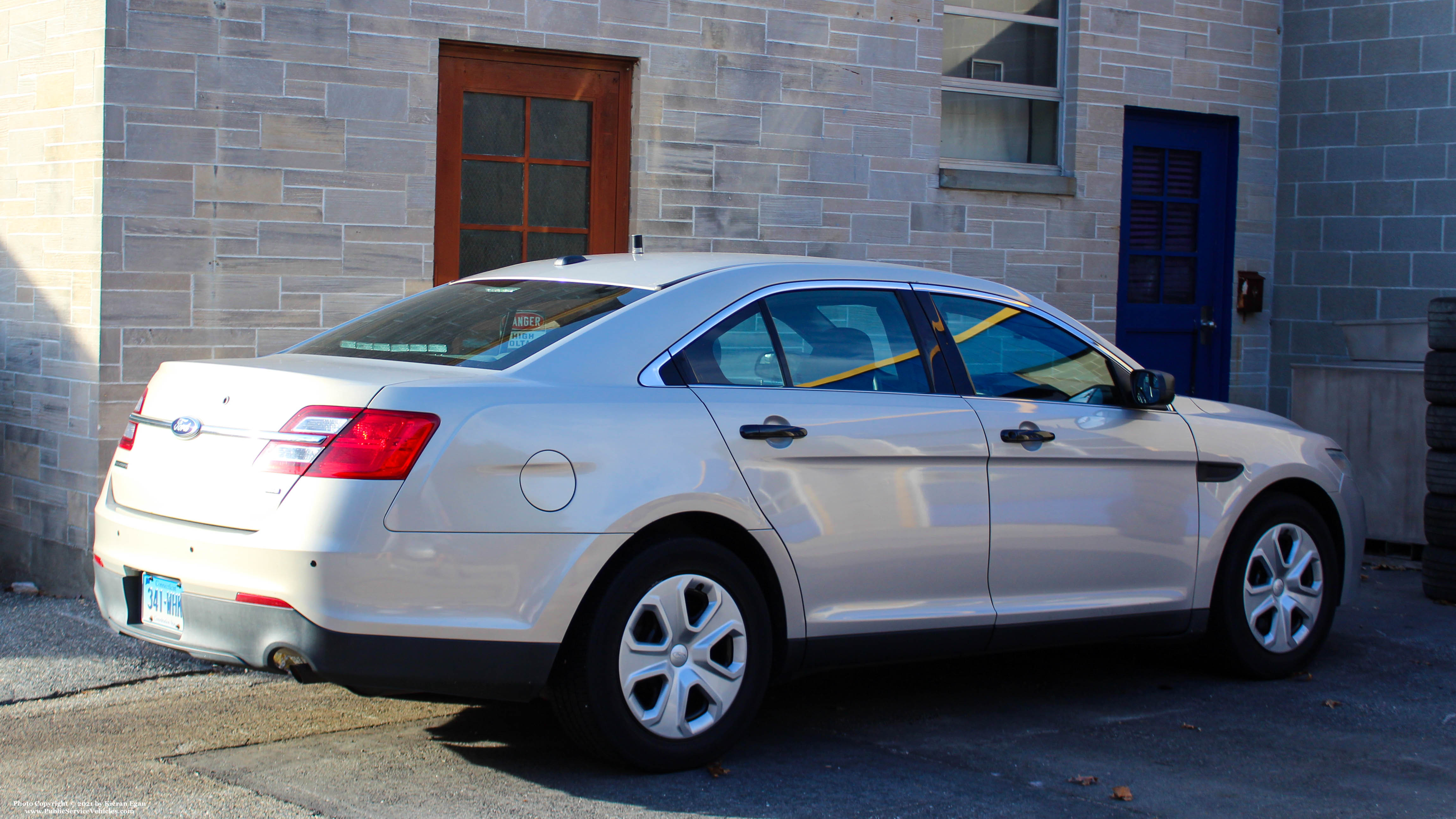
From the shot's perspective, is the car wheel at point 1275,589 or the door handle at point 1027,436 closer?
the door handle at point 1027,436

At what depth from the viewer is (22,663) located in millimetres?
5707

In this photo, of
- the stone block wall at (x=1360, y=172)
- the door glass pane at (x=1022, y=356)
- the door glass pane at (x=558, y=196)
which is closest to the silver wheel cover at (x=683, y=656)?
the door glass pane at (x=1022, y=356)

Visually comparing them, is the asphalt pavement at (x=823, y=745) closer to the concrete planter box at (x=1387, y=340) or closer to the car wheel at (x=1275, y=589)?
the car wheel at (x=1275, y=589)

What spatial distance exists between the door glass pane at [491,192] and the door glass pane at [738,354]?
374cm

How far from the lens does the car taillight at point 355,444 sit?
12.7 ft

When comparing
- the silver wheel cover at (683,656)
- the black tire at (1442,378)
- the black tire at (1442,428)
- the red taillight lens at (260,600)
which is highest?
the black tire at (1442,378)

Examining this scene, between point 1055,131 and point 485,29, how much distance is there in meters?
4.30

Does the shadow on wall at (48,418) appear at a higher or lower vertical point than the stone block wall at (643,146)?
lower

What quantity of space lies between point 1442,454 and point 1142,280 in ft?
11.1

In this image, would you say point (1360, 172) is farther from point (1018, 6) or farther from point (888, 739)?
point (888, 739)

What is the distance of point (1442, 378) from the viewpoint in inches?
296

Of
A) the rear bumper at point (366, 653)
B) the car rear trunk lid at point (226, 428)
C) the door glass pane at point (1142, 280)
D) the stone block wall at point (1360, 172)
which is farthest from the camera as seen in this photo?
the door glass pane at point (1142, 280)

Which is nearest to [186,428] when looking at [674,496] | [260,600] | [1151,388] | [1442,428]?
[260,600]

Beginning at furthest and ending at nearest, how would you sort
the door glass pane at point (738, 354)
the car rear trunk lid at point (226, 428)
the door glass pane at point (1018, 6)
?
1. the door glass pane at point (1018, 6)
2. the door glass pane at point (738, 354)
3. the car rear trunk lid at point (226, 428)
